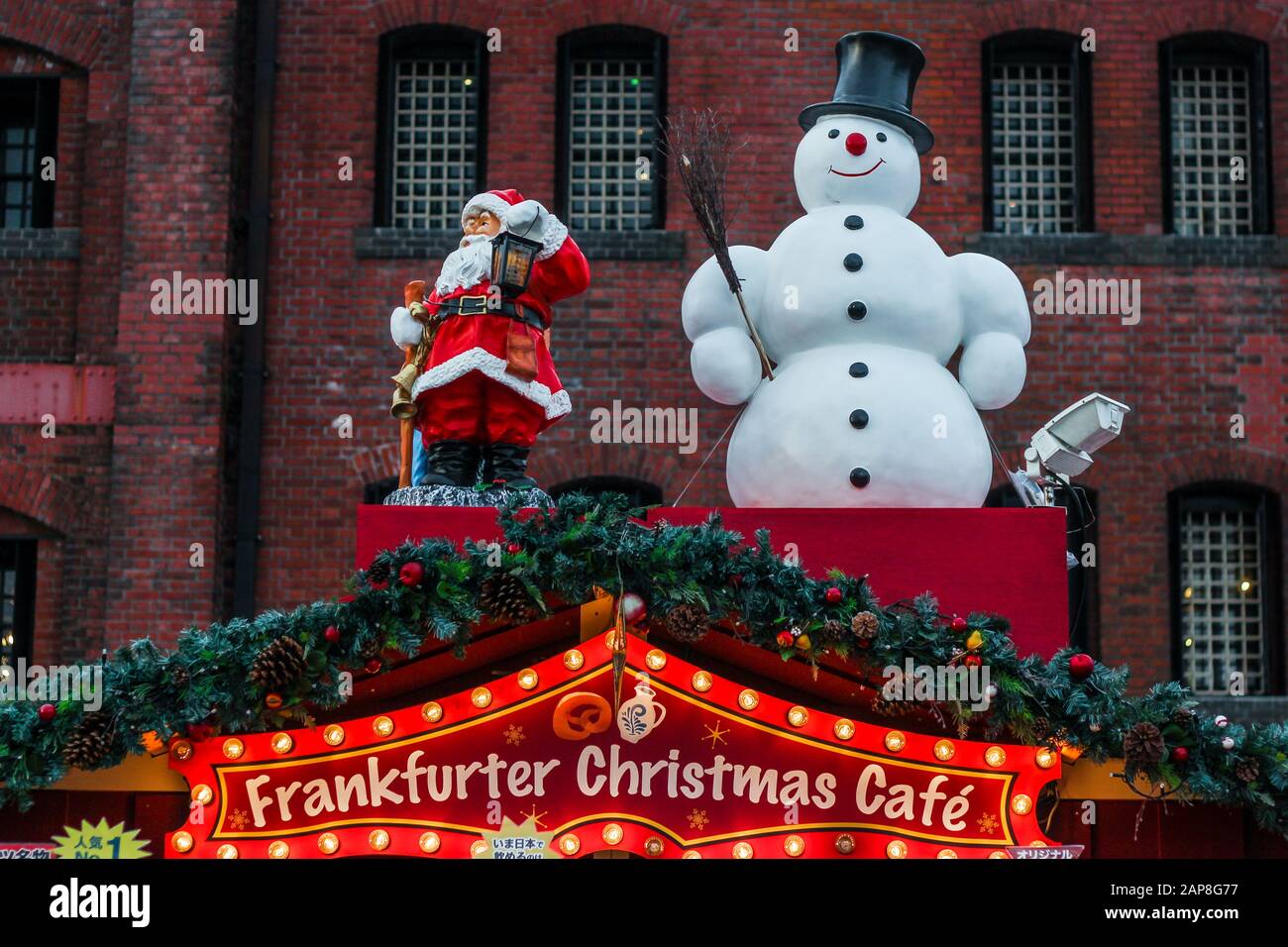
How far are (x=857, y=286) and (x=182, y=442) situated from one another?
580 cm

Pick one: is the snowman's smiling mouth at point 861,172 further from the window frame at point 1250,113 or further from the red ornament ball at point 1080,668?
the window frame at point 1250,113

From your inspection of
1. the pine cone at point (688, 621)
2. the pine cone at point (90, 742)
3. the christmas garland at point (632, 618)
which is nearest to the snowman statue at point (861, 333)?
the christmas garland at point (632, 618)

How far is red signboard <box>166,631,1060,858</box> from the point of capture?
4.50 m

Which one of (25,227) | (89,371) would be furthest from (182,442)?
(25,227)

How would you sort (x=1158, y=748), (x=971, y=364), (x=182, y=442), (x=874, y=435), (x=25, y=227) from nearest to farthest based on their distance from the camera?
1. (x=1158, y=748)
2. (x=874, y=435)
3. (x=971, y=364)
4. (x=182, y=442)
5. (x=25, y=227)

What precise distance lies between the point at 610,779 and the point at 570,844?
0.75 ft

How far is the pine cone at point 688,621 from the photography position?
4453 mm

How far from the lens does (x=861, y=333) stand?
6051mm

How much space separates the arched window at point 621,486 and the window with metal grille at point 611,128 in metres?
1.86

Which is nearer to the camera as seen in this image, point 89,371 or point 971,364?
point 971,364

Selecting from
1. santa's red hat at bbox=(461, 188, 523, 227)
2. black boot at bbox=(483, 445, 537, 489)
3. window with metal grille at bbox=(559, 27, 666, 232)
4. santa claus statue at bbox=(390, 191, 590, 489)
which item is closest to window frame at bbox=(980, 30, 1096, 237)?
window with metal grille at bbox=(559, 27, 666, 232)

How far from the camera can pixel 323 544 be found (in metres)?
10.4

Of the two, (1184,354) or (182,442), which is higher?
(1184,354)

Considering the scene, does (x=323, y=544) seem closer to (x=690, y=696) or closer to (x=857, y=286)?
(x=857, y=286)
